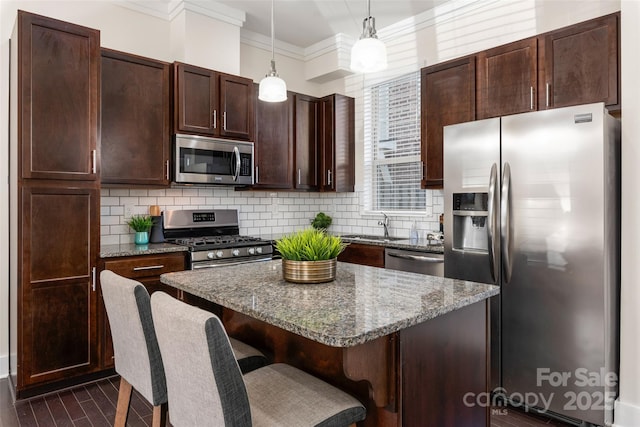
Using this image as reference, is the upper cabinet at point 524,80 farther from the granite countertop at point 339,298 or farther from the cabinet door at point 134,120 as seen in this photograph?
the cabinet door at point 134,120

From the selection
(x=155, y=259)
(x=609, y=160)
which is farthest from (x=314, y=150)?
(x=609, y=160)

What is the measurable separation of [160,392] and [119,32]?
3328mm

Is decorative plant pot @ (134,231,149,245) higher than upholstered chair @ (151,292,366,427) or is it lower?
higher

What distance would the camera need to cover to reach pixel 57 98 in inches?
112

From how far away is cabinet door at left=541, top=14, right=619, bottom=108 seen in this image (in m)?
2.63

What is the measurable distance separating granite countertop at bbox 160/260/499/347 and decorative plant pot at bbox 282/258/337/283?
34mm

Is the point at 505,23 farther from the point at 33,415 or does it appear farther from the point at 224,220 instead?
the point at 33,415

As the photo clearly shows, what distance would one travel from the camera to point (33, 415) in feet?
8.38

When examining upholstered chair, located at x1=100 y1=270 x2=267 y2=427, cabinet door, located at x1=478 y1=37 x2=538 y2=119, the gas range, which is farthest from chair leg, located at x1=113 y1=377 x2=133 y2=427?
cabinet door, located at x1=478 y1=37 x2=538 y2=119

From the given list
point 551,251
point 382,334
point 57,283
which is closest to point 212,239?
point 57,283

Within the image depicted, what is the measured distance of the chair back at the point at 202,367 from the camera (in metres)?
1.12

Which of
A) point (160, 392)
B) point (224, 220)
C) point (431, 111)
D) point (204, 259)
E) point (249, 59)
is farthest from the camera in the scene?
point (249, 59)

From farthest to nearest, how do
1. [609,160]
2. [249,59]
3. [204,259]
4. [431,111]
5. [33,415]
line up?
[249,59] → [431,111] → [204,259] → [33,415] → [609,160]

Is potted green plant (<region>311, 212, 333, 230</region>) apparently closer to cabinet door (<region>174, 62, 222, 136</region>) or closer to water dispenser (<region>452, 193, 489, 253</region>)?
cabinet door (<region>174, 62, 222, 136</region>)
